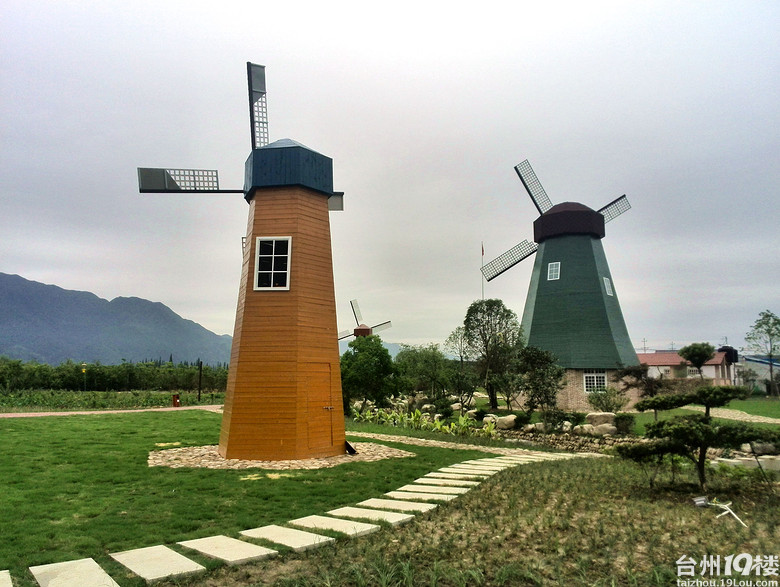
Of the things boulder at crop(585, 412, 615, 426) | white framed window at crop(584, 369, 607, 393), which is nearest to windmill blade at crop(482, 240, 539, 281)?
white framed window at crop(584, 369, 607, 393)

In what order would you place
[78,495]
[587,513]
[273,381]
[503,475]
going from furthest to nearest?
[273,381], [503,475], [78,495], [587,513]

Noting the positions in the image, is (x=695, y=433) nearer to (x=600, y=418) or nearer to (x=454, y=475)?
(x=454, y=475)

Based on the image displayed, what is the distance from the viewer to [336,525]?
4.42 m

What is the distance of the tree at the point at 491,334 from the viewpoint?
21.9m

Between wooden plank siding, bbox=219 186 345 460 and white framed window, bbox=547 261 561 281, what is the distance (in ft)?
55.9

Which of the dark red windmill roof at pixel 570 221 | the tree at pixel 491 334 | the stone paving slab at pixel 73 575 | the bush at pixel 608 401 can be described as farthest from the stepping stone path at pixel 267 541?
the dark red windmill roof at pixel 570 221

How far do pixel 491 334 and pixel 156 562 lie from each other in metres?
19.8

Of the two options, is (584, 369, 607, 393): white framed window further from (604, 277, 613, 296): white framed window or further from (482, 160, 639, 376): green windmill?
(604, 277, 613, 296): white framed window

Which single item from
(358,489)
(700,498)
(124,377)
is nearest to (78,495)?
(358,489)

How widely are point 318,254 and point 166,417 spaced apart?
9528mm

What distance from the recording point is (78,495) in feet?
19.0

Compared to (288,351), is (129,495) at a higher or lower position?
lower

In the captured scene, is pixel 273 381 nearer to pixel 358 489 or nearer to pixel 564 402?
pixel 358 489

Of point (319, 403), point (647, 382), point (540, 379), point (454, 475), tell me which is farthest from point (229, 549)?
point (647, 382)
